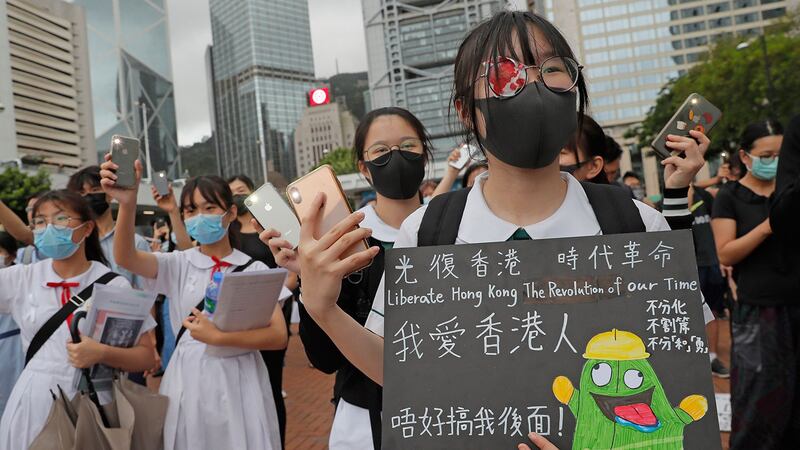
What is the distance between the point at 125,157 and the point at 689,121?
2.30m

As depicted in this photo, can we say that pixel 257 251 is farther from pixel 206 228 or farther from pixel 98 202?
pixel 206 228

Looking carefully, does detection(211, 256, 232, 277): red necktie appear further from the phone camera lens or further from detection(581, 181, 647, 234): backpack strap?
detection(581, 181, 647, 234): backpack strap

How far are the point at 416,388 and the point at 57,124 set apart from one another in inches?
3765

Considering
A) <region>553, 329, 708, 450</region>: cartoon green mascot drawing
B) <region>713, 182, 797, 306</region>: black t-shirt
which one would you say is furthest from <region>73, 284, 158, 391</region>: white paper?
<region>713, 182, 797, 306</region>: black t-shirt

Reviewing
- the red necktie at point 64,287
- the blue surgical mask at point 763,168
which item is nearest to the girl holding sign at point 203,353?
the red necktie at point 64,287

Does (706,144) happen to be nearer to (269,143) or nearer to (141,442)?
(141,442)

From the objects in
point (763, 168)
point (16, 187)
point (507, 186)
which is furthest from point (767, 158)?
point (16, 187)

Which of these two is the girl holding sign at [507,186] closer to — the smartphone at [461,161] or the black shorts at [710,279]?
the smartphone at [461,161]

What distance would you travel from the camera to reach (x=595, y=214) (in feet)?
Answer: 4.26

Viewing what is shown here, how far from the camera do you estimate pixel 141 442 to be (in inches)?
104

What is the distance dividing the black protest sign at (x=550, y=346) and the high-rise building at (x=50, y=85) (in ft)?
257

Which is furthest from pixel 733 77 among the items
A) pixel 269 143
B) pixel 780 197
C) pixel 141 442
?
pixel 269 143

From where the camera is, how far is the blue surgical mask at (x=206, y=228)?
3.14m

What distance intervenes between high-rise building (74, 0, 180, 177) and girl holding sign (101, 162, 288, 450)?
319ft
